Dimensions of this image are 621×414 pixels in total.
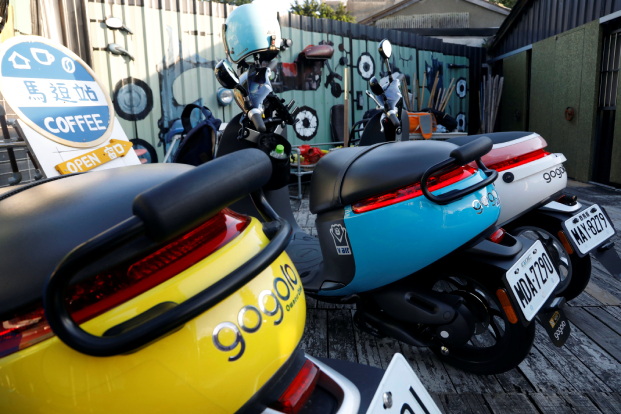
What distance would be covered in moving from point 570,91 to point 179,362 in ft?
24.8

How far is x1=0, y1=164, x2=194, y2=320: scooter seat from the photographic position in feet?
1.67

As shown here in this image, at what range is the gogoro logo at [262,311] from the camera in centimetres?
58

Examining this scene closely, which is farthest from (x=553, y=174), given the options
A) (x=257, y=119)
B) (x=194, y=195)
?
(x=194, y=195)

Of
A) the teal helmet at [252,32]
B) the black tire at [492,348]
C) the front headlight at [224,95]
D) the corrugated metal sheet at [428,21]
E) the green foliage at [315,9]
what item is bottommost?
the black tire at [492,348]

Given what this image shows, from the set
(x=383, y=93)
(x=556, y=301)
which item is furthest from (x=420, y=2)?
(x=556, y=301)

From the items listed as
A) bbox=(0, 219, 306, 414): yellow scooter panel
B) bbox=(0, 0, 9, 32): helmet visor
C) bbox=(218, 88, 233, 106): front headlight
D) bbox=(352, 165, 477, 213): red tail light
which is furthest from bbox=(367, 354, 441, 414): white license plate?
bbox=(218, 88, 233, 106): front headlight

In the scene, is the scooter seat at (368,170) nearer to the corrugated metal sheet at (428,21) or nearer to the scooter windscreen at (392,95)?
the scooter windscreen at (392,95)

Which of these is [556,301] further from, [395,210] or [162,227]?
[162,227]

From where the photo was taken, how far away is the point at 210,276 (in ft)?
1.94

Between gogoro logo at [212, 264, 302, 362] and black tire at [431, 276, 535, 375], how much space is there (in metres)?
0.92

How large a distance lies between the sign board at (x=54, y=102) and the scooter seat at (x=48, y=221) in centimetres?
252

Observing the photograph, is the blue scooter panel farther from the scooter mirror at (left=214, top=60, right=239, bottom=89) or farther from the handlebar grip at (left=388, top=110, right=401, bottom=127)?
the handlebar grip at (left=388, top=110, right=401, bottom=127)

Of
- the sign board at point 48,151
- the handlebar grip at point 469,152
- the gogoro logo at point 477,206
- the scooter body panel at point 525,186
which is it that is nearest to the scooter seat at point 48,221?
the handlebar grip at point 469,152

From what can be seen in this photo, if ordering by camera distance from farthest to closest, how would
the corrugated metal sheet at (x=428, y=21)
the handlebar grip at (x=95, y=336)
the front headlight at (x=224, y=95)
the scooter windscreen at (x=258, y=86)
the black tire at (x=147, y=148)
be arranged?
the corrugated metal sheet at (x=428, y=21)
the front headlight at (x=224, y=95)
the black tire at (x=147, y=148)
the scooter windscreen at (x=258, y=86)
the handlebar grip at (x=95, y=336)
